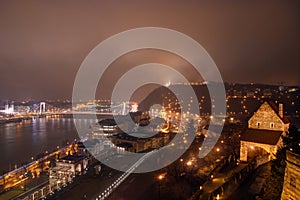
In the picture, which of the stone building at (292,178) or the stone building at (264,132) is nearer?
the stone building at (292,178)

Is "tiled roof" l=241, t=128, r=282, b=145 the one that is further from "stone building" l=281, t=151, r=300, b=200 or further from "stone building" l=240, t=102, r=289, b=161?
"stone building" l=281, t=151, r=300, b=200

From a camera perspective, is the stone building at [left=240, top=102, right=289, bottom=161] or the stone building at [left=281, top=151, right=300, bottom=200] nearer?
the stone building at [left=281, top=151, right=300, bottom=200]

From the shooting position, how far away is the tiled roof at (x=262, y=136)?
675 cm

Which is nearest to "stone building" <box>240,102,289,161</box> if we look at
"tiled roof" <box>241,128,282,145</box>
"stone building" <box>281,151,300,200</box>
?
"tiled roof" <box>241,128,282,145</box>

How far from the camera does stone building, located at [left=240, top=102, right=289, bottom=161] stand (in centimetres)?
679

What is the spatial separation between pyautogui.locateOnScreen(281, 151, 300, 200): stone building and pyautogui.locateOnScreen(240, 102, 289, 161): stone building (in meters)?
3.41

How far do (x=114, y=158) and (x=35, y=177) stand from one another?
11.8 feet

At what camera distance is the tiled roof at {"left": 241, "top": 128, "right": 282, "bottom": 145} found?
22.2ft

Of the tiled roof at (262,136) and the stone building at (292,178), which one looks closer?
the stone building at (292,178)

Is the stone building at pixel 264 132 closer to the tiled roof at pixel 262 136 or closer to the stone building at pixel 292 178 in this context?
the tiled roof at pixel 262 136

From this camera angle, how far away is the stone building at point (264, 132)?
679 cm

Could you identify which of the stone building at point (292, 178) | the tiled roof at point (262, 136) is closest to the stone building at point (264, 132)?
the tiled roof at point (262, 136)

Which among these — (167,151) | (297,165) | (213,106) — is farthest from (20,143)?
(297,165)

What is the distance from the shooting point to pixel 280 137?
674 centimetres
